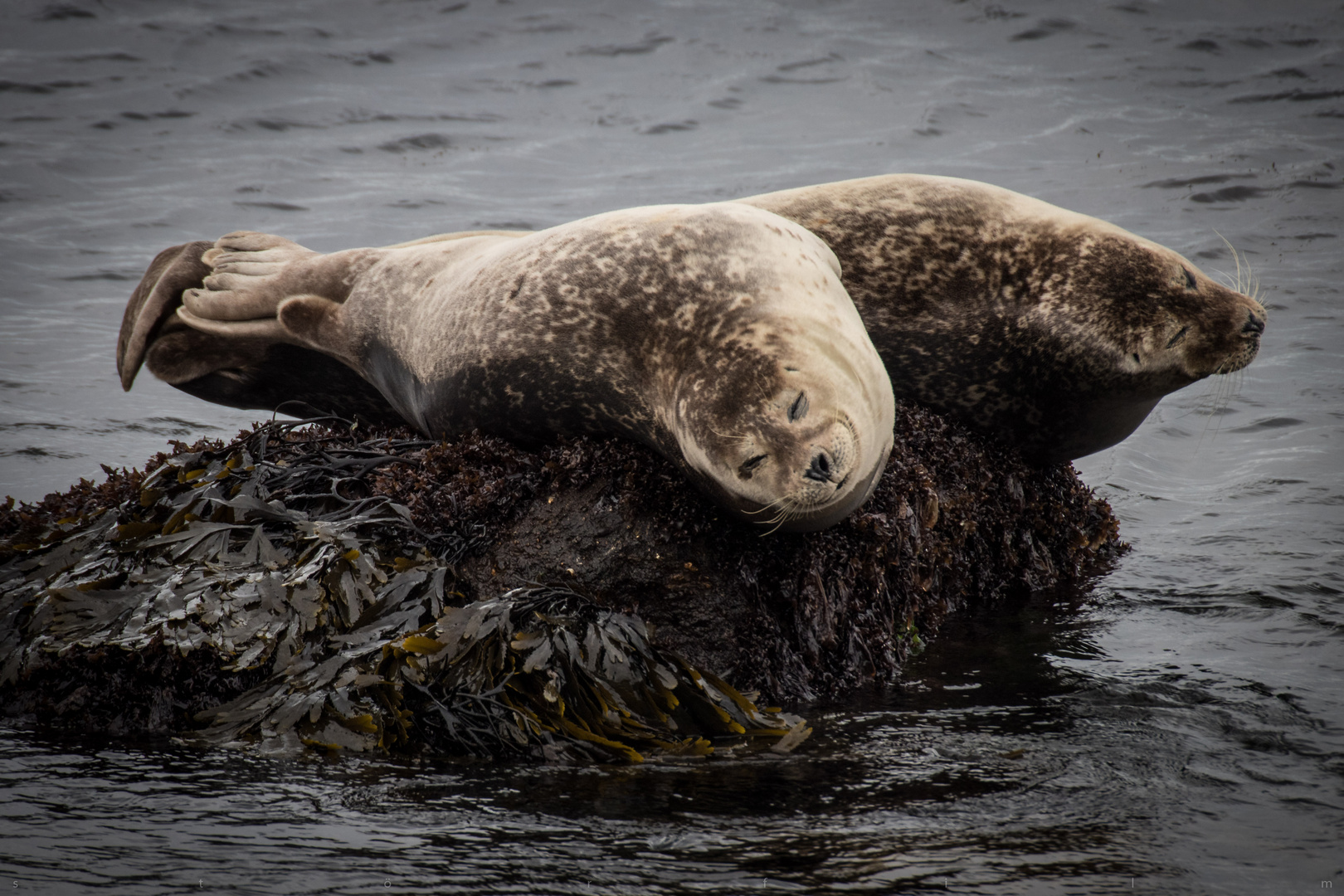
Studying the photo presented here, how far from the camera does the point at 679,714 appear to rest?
316cm

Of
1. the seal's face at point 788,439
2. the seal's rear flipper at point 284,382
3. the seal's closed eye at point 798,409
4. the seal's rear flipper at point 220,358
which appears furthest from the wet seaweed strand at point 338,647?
the seal's rear flipper at point 220,358

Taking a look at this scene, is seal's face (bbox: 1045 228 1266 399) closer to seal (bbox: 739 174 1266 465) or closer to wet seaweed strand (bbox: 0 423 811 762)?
seal (bbox: 739 174 1266 465)

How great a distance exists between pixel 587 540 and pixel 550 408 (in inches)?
20.8

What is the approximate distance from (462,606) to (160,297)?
109 inches

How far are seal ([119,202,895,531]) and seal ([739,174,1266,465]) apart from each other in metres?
0.46

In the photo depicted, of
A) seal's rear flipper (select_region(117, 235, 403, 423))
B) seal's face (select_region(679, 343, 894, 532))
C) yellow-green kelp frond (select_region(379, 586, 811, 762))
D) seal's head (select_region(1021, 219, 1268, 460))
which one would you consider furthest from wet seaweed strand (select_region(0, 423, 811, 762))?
seal's head (select_region(1021, 219, 1268, 460))

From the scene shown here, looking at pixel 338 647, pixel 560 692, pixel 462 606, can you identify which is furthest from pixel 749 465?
pixel 338 647

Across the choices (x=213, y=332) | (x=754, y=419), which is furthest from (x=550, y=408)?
(x=213, y=332)

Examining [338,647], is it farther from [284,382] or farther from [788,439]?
[284,382]

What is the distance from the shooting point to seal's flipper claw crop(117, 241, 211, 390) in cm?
517

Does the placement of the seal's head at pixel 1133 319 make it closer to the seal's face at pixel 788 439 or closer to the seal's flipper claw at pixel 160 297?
the seal's face at pixel 788 439

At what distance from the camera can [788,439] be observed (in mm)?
3109

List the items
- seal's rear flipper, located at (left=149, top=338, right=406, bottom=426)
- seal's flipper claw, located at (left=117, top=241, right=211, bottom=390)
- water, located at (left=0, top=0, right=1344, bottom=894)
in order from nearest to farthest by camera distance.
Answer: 1. water, located at (left=0, top=0, right=1344, bottom=894)
2. seal's rear flipper, located at (left=149, top=338, right=406, bottom=426)
3. seal's flipper claw, located at (left=117, top=241, right=211, bottom=390)

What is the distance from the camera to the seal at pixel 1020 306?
166 inches
